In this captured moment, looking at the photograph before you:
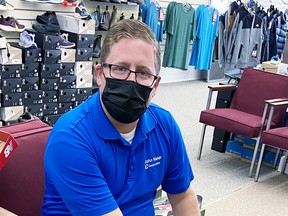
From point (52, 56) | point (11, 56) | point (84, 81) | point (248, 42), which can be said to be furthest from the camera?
point (248, 42)

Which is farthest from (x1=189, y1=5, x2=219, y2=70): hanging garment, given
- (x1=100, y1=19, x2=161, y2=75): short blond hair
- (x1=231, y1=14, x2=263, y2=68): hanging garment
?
(x1=100, y1=19, x2=161, y2=75): short blond hair

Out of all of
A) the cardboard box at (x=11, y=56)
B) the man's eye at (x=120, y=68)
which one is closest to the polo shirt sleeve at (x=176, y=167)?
the man's eye at (x=120, y=68)

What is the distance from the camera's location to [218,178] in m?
3.57

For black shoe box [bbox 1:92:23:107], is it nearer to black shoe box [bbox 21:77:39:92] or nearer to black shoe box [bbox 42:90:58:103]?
black shoe box [bbox 21:77:39:92]

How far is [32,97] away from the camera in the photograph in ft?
13.0

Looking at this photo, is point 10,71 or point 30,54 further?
point 30,54

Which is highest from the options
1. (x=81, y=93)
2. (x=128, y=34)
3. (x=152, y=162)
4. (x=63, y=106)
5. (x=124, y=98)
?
(x=128, y=34)

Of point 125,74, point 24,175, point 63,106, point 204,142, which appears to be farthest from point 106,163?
point 204,142

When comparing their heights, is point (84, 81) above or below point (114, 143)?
below

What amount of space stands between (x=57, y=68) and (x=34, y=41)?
0.35 meters

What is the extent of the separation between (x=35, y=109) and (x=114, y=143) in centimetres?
294

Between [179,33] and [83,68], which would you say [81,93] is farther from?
[179,33]

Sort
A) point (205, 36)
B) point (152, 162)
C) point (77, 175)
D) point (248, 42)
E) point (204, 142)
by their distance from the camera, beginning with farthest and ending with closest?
1. point (248, 42)
2. point (205, 36)
3. point (204, 142)
4. point (152, 162)
5. point (77, 175)

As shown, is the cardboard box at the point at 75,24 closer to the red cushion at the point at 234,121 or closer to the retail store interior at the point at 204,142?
the retail store interior at the point at 204,142
